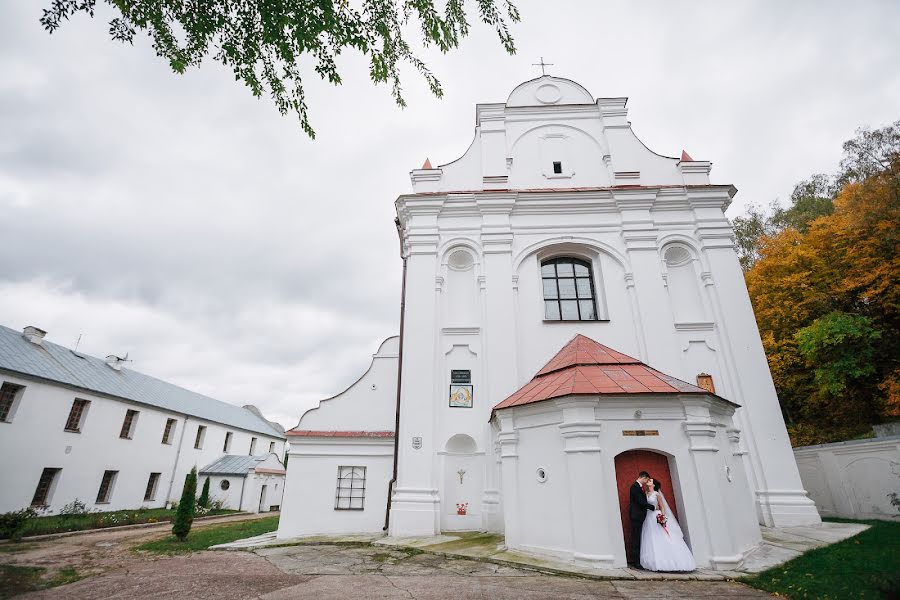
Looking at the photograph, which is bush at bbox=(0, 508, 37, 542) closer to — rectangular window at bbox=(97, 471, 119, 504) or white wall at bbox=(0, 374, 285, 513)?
white wall at bbox=(0, 374, 285, 513)

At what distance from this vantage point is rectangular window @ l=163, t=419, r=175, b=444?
25.9 meters

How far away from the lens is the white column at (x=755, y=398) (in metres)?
9.73

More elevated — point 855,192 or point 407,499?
point 855,192

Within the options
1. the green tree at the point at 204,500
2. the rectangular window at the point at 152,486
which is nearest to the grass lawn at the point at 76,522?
the green tree at the point at 204,500

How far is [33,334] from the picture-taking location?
2103cm

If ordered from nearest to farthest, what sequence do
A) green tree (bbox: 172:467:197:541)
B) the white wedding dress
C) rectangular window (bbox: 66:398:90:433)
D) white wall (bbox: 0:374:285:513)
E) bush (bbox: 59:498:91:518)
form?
1. the white wedding dress
2. green tree (bbox: 172:467:197:541)
3. white wall (bbox: 0:374:285:513)
4. bush (bbox: 59:498:91:518)
5. rectangular window (bbox: 66:398:90:433)

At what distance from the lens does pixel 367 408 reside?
39.9ft

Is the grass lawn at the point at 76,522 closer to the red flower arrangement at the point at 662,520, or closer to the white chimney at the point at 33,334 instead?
the white chimney at the point at 33,334

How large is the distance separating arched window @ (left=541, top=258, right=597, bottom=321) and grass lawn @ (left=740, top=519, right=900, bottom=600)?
6.66 meters

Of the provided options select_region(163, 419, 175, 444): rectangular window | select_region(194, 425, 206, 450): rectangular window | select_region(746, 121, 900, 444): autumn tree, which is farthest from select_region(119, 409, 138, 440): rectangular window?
select_region(746, 121, 900, 444): autumn tree

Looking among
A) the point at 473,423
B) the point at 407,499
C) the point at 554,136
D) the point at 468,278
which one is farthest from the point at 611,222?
the point at 407,499

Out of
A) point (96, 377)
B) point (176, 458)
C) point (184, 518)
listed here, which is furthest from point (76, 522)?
point (176, 458)

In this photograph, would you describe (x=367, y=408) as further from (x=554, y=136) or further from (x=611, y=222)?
(x=554, y=136)

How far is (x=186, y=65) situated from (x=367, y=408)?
9.52m
